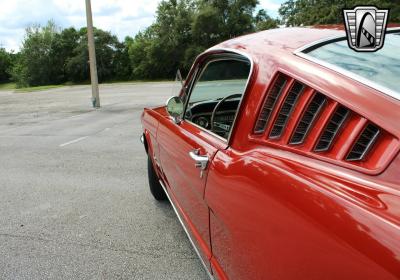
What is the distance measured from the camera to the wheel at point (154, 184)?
174 inches

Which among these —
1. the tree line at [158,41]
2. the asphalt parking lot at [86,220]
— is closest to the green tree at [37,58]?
the tree line at [158,41]

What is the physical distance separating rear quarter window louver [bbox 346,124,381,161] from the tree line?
51.9 meters

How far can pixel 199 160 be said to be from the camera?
2.28 metres

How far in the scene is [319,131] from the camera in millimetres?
1635

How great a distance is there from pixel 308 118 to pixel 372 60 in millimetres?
358

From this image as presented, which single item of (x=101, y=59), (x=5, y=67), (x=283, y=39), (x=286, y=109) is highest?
(x=5, y=67)

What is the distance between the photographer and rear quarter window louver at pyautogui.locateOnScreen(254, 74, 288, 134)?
6.24ft

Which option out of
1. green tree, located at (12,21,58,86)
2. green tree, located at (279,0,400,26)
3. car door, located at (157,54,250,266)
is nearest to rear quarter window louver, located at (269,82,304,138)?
car door, located at (157,54,250,266)

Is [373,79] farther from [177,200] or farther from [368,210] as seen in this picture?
[177,200]

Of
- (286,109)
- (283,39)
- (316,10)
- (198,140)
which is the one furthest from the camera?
(316,10)

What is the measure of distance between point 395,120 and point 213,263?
1320 millimetres

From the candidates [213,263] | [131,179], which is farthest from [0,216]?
[213,263]

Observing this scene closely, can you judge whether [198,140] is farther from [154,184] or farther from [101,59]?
[101,59]

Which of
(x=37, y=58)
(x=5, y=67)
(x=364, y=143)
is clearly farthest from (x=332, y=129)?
(x=5, y=67)
